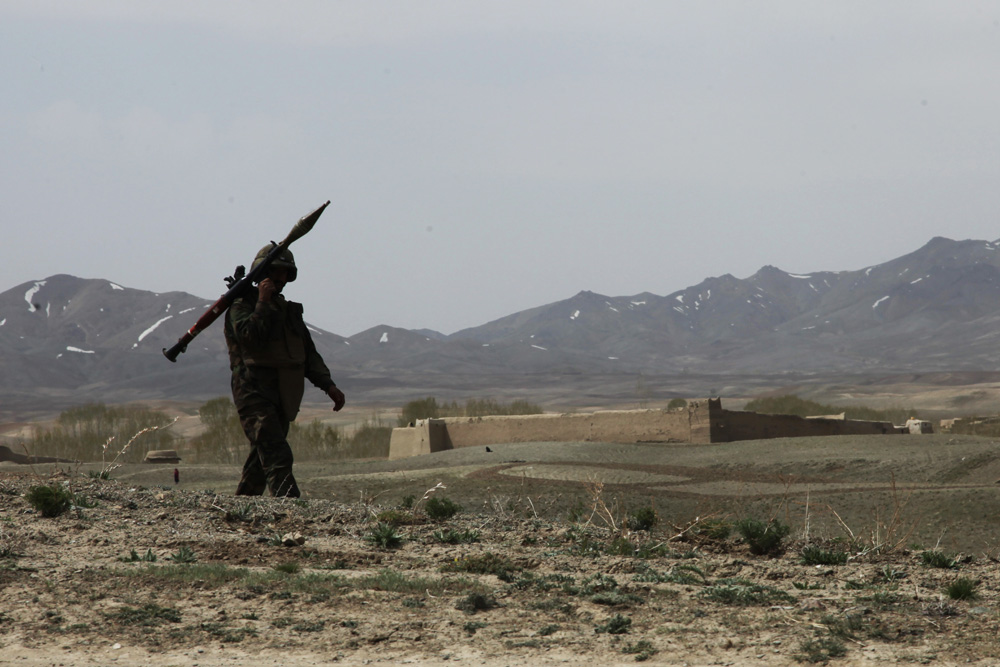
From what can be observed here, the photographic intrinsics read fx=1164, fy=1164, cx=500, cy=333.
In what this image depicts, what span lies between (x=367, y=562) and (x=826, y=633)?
3.42 meters

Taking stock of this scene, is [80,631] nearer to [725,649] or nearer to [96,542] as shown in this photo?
[96,542]

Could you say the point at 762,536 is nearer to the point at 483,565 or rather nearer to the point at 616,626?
the point at 483,565

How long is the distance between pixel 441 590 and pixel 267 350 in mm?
4806

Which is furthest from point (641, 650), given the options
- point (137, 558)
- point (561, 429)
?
point (561, 429)

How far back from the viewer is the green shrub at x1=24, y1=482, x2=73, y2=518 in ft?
31.1

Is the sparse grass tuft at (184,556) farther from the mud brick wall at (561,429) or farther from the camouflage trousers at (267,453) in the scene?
the mud brick wall at (561,429)

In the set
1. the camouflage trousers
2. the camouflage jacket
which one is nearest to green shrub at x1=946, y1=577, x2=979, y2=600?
the camouflage trousers

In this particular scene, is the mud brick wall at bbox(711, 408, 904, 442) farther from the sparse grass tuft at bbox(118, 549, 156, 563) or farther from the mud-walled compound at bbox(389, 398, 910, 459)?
the sparse grass tuft at bbox(118, 549, 156, 563)

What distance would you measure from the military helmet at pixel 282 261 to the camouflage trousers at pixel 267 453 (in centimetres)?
137

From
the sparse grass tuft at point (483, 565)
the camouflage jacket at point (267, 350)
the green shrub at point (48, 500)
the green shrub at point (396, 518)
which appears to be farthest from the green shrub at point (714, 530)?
the green shrub at point (48, 500)

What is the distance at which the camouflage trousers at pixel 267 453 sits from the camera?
11469 millimetres

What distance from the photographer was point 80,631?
654cm

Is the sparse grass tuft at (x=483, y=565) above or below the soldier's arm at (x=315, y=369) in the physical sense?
below

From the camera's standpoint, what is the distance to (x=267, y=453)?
11469 mm
